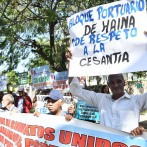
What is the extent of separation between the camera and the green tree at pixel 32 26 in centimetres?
787

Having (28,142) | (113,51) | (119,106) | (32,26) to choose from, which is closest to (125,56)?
(113,51)

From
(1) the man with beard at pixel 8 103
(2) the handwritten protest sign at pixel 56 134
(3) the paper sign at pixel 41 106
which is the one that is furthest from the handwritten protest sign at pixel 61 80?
(2) the handwritten protest sign at pixel 56 134

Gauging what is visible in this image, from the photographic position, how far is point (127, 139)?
1.89 metres

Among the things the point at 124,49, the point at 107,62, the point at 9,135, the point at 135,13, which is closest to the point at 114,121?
the point at 107,62

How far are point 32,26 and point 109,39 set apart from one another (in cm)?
766

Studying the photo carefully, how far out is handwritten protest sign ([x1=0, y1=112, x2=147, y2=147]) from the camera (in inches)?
77.6

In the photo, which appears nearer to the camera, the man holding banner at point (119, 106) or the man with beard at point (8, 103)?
the man holding banner at point (119, 106)

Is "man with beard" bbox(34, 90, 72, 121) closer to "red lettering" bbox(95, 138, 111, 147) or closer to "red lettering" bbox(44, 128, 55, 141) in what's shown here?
"red lettering" bbox(44, 128, 55, 141)

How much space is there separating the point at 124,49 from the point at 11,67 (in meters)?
9.04

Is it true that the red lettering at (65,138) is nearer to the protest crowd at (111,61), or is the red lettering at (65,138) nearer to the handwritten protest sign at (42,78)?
the protest crowd at (111,61)

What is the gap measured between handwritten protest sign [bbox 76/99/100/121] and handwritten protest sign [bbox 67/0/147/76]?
2327mm

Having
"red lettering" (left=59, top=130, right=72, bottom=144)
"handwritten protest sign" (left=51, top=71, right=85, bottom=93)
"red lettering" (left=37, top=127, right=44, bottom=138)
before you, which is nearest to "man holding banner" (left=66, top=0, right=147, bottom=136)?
"red lettering" (left=59, top=130, right=72, bottom=144)

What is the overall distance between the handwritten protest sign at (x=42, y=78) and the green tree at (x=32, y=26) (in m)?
1.70

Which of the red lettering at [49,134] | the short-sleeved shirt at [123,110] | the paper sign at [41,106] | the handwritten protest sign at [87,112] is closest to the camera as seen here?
the short-sleeved shirt at [123,110]
